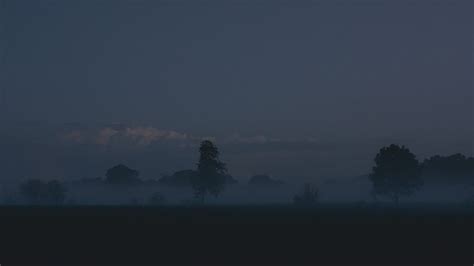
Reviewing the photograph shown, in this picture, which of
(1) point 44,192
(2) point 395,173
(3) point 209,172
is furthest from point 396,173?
(1) point 44,192

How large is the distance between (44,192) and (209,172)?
6373cm

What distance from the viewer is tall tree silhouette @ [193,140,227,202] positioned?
129 meters

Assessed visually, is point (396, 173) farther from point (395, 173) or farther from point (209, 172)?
point (209, 172)

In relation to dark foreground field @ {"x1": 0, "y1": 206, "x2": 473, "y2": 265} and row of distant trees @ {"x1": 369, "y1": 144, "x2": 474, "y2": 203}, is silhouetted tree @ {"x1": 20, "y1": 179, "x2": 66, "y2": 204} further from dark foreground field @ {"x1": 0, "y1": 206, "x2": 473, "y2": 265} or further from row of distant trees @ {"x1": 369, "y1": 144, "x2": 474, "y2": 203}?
dark foreground field @ {"x1": 0, "y1": 206, "x2": 473, "y2": 265}

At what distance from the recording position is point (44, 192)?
17725cm

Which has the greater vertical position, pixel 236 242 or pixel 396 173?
pixel 396 173

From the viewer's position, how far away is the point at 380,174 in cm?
12156

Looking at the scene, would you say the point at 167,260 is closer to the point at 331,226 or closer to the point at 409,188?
the point at 331,226

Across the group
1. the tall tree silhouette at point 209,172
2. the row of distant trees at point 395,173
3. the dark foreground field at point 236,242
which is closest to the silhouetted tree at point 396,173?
the row of distant trees at point 395,173

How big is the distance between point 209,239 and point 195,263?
24.7ft

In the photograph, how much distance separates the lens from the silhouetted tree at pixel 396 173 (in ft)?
396

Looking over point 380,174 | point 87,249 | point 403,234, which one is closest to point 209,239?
point 87,249

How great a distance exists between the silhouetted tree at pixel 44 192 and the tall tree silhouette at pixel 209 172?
5392cm

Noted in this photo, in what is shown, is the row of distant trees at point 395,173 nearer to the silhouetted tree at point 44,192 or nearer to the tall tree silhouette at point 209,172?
the tall tree silhouette at point 209,172
